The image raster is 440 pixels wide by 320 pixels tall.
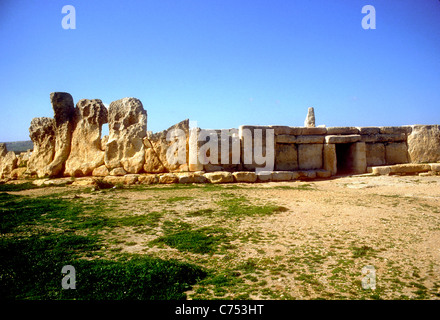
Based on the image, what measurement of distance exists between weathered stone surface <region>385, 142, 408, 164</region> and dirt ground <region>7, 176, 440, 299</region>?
5595mm

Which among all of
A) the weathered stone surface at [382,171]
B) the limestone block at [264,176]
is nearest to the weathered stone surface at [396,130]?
the weathered stone surface at [382,171]

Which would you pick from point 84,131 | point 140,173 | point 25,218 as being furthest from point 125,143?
point 25,218

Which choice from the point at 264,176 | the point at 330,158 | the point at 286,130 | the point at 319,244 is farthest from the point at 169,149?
the point at 319,244

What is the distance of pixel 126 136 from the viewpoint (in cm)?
1353

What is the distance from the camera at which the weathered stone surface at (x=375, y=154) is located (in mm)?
14289

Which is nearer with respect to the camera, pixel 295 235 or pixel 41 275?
pixel 41 275

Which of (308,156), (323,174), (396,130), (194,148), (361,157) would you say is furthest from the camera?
(396,130)

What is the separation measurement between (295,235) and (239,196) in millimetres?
4021

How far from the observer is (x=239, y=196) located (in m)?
9.22

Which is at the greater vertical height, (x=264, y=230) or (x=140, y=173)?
(x=140, y=173)

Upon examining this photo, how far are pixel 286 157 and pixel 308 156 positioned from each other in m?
1.13

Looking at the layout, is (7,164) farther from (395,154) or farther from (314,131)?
(395,154)
